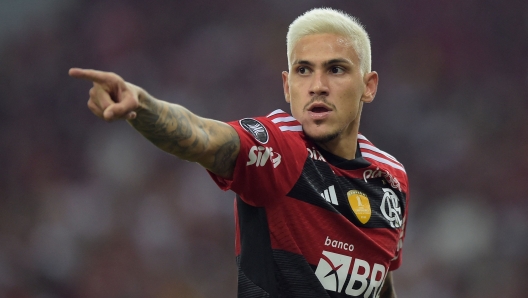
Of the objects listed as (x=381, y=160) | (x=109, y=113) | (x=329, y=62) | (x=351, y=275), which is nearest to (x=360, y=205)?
(x=351, y=275)

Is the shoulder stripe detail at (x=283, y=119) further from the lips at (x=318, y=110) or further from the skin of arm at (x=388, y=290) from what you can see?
the skin of arm at (x=388, y=290)

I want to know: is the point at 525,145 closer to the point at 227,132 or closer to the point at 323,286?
the point at 323,286

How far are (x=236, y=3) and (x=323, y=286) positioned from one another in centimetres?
499

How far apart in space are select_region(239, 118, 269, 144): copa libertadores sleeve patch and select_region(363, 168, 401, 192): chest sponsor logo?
740mm

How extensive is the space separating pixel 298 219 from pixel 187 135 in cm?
65

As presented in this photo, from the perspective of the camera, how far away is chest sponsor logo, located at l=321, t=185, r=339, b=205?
2748mm

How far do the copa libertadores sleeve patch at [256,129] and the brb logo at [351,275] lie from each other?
57 cm

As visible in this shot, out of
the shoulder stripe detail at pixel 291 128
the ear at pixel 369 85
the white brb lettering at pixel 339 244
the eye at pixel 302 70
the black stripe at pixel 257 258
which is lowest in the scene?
the black stripe at pixel 257 258

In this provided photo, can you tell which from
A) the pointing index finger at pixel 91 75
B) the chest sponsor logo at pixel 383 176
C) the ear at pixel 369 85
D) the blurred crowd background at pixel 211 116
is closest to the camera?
the pointing index finger at pixel 91 75

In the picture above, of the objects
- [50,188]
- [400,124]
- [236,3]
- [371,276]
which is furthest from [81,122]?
[371,276]

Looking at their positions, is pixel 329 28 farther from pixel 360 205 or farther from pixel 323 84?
pixel 360 205

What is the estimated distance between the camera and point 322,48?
2.91 metres

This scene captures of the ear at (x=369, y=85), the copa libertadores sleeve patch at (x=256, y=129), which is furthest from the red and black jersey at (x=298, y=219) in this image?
the ear at (x=369, y=85)

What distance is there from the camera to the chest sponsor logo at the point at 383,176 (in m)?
3.11
